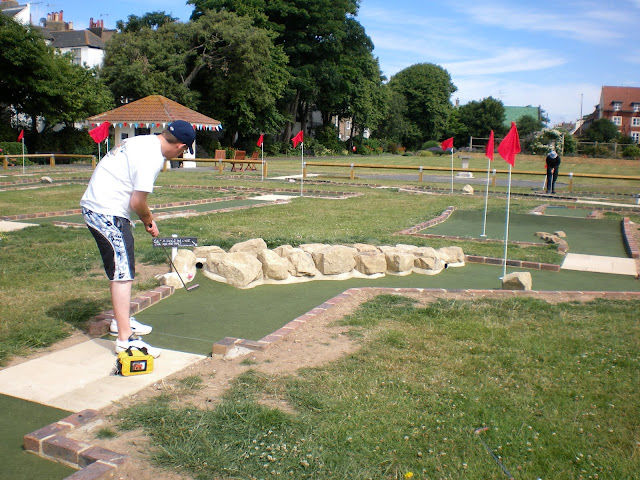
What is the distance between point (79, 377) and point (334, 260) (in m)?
3.45

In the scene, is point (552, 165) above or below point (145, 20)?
below

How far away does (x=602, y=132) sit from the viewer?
5997cm

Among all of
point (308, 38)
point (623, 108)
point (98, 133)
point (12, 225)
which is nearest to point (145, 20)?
point (308, 38)

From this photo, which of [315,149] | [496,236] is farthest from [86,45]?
[496,236]

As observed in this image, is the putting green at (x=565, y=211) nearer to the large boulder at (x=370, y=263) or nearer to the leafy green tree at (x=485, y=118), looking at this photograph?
the large boulder at (x=370, y=263)

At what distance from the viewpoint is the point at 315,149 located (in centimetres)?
4944

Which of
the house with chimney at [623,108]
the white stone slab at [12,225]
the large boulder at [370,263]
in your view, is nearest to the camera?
the large boulder at [370,263]

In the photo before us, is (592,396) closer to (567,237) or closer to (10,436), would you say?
(10,436)

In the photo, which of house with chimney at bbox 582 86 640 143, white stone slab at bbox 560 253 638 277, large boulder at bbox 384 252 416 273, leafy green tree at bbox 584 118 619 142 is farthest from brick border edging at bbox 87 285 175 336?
house with chimney at bbox 582 86 640 143

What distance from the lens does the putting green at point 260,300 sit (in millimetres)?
4621

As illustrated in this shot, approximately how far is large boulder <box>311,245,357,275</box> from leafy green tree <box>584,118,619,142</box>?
59.2 metres

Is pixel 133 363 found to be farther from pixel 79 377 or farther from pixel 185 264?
pixel 185 264

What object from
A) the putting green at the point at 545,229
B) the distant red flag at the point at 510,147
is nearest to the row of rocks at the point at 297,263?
the distant red flag at the point at 510,147

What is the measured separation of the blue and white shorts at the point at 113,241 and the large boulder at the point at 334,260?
3.03 meters
